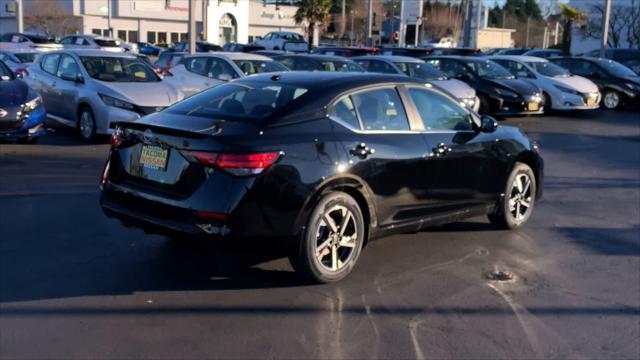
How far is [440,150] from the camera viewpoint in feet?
21.8

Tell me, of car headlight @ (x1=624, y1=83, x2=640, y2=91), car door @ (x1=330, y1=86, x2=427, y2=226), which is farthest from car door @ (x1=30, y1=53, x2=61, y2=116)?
car headlight @ (x1=624, y1=83, x2=640, y2=91)

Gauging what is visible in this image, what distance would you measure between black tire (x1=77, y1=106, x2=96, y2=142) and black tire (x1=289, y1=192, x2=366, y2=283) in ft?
26.3

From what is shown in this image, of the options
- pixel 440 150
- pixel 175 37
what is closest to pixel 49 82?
pixel 440 150

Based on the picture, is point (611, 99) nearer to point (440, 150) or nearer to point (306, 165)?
point (440, 150)

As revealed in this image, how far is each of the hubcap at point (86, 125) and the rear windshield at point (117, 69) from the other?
712 mm

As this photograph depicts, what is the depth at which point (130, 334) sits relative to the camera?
476 centimetres

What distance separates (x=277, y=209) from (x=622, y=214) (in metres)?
5.22

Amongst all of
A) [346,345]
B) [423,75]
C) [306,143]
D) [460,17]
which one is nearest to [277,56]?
[423,75]

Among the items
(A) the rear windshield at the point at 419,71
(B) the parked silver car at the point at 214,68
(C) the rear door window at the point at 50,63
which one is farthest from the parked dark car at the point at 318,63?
(C) the rear door window at the point at 50,63

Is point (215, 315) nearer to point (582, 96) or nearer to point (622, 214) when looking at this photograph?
point (622, 214)

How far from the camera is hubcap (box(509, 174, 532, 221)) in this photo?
7684 millimetres

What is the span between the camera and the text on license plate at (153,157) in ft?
18.1

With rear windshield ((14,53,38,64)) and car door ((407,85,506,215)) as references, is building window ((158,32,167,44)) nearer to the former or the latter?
rear windshield ((14,53,38,64))

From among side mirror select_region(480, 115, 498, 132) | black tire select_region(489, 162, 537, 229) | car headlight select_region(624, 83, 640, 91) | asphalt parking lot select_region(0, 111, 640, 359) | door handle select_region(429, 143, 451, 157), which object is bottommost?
asphalt parking lot select_region(0, 111, 640, 359)
